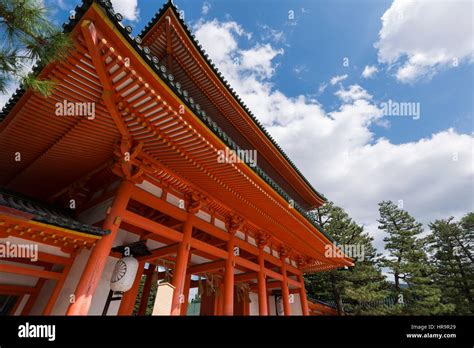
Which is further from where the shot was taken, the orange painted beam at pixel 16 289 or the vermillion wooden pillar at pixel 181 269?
the vermillion wooden pillar at pixel 181 269

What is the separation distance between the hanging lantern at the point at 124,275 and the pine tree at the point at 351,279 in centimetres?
1575

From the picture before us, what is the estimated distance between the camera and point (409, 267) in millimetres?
17672

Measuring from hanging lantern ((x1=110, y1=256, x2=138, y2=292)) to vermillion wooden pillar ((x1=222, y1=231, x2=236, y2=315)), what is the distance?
2495mm

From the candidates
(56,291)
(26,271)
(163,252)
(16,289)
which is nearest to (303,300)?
(163,252)

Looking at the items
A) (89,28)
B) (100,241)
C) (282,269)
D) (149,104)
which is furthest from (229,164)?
(282,269)

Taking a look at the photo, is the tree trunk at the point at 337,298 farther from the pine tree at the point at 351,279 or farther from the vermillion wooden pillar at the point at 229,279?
the vermillion wooden pillar at the point at 229,279

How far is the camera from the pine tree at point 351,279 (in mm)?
16281

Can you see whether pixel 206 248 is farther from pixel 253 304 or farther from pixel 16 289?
pixel 253 304

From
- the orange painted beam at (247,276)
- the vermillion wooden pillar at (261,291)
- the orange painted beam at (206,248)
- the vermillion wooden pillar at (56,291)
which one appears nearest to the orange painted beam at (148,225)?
the orange painted beam at (206,248)

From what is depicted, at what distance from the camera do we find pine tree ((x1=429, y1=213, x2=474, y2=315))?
19578 mm

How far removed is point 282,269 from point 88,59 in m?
9.46

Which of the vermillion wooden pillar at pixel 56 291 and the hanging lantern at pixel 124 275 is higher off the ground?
the hanging lantern at pixel 124 275

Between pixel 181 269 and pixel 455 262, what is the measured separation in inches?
1066

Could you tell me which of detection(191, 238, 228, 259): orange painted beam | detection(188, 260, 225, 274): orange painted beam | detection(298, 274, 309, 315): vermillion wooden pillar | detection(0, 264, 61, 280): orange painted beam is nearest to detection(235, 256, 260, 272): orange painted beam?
detection(188, 260, 225, 274): orange painted beam
